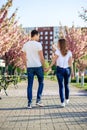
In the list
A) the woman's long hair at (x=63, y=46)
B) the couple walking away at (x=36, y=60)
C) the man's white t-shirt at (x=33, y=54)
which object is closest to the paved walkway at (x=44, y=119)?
the couple walking away at (x=36, y=60)

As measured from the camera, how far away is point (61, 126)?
962 cm

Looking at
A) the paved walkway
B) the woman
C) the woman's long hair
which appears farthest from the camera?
the woman

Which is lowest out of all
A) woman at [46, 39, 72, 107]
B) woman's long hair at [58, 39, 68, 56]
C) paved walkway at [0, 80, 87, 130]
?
paved walkway at [0, 80, 87, 130]

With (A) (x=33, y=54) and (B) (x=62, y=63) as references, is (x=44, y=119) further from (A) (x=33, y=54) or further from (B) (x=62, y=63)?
(B) (x=62, y=63)

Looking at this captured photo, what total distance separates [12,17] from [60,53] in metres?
25.6

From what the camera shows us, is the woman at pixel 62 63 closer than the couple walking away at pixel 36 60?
No

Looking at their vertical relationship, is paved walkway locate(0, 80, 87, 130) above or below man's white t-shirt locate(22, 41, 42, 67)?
below

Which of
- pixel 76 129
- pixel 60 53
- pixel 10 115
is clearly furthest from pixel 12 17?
pixel 76 129

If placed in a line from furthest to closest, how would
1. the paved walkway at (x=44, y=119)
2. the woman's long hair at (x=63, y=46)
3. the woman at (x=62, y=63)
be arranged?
the woman at (x=62, y=63), the woman's long hair at (x=63, y=46), the paved walkway at (x=44, y=119)

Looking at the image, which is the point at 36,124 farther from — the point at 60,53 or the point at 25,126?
the point at 60,53

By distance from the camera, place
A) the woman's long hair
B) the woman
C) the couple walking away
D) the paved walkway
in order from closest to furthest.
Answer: the paved walkway
the couple walking away
the woman's long hair
the woman

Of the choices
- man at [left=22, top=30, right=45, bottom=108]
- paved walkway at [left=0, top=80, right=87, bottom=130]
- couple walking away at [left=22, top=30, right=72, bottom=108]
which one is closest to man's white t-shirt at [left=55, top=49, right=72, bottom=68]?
couple walking away at [left=22, top=30, right=72, bottom=108]

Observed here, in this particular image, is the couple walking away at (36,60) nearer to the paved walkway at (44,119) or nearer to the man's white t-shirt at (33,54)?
the man's white t-shirt at (33,54)

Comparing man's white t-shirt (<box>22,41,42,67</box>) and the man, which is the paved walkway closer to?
the man
